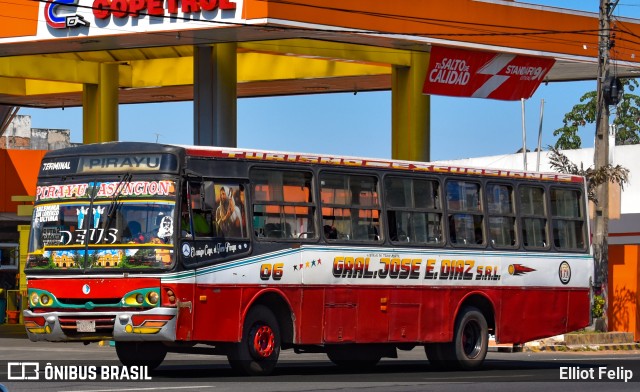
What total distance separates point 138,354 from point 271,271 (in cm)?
230

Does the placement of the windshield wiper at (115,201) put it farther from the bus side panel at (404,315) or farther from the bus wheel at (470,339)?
the bus wheel at (470,339)

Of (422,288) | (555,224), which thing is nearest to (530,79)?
(555,224)

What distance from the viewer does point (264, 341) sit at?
20.3 metres

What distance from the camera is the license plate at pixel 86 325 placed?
19.1 m

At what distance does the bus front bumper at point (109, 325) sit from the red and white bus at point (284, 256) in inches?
0.8

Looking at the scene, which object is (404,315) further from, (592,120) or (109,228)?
(592,120)

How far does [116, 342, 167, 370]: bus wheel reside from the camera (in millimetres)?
20656

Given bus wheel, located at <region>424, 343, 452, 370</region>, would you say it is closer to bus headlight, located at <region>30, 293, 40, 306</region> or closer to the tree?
bus headlight, located at <region>30, 293, 40, 306</region>

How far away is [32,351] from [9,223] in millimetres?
18762

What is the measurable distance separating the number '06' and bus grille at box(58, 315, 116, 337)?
2342mm

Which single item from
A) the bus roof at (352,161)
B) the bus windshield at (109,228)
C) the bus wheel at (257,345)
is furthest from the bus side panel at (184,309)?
the bus roof at (352,161)

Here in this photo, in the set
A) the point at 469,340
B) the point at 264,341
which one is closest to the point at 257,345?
the point at 264,341

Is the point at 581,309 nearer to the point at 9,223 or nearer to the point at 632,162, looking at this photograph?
the point at 9,223

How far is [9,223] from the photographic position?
46188 mm
